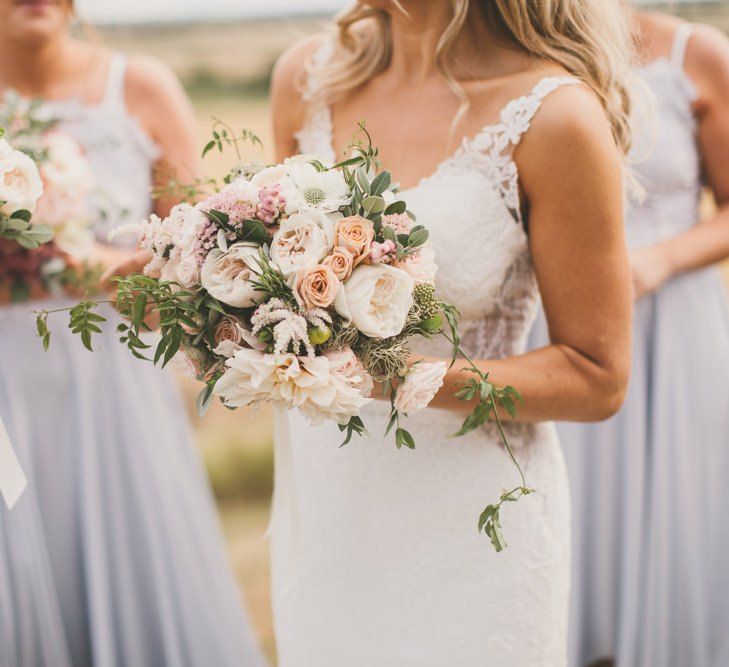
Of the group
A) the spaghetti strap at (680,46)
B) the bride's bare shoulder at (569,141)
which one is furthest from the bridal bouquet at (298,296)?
the spaghetti strap at (680,46)

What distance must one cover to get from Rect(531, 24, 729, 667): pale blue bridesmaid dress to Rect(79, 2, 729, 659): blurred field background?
175 centimetres

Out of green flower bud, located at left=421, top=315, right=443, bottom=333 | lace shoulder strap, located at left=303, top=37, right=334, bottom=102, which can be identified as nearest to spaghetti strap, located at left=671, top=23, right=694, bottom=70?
lace shoulder strap, located at left=303, top=37, right=334, bottom=102

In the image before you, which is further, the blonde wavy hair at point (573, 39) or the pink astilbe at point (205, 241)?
the blonde wavy hair at point (573, 39)

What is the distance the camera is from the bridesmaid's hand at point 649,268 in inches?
124

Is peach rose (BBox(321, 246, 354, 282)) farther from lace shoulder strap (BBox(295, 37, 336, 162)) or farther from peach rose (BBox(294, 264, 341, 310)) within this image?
lace shoulder strap (BBox(295, 37, 336, 162))

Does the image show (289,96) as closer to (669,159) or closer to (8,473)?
(8,473)

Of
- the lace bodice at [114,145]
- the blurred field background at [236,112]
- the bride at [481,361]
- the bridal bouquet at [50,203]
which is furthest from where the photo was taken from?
the blurred field background at [236,112]

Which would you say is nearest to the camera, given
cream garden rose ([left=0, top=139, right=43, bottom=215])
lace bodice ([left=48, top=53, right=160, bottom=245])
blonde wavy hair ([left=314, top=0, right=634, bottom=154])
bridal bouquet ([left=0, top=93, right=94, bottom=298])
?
cream garden rose ([left=0, top=139, right=43, bottom=215])

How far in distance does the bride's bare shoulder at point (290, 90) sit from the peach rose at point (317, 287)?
997 millimetres

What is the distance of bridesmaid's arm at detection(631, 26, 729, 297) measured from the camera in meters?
3.27

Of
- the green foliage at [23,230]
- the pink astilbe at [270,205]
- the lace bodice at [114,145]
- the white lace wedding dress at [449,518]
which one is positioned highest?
the lace bodice at [114,145]

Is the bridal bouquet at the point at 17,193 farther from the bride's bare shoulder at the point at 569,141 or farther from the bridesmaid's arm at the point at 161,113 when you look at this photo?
the bridesmaid's arm at the point at 161,113

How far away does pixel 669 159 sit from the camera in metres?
3.30

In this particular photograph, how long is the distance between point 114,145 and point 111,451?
1.03 m
